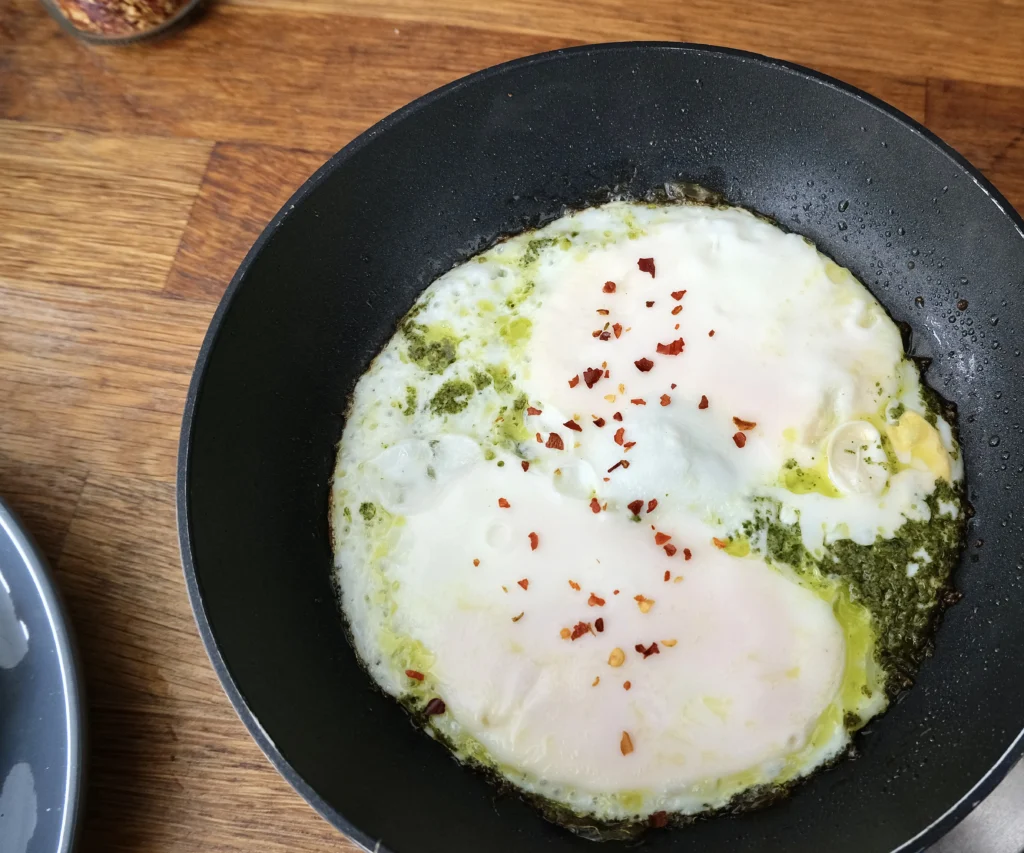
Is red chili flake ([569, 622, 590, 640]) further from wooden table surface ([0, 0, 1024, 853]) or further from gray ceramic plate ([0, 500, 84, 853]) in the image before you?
gray ceramic plate ([0, 500, 84, 853])

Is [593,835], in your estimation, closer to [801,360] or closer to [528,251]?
[801,360]

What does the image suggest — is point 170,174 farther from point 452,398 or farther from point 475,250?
point 452,398

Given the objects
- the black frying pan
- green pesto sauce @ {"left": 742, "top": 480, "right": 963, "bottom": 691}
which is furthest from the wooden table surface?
green pesto sauce @ {"left": 742, "top": 480, "right": 963, "bottom": 691}

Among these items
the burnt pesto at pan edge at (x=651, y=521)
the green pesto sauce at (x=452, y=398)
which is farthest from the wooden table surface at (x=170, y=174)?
the green pesto sauce at (x=452, y=398)

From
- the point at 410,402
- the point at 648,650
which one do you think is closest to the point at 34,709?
the point at 410,402

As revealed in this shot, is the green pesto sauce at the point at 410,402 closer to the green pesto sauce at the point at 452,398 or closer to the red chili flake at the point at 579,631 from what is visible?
the green pesto sauce at the point at 452,398
